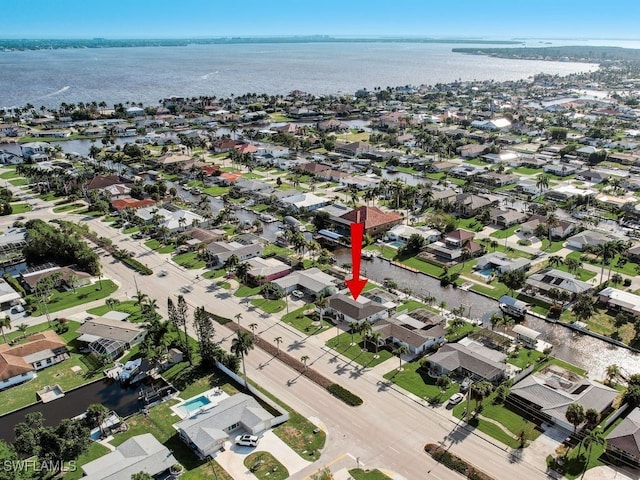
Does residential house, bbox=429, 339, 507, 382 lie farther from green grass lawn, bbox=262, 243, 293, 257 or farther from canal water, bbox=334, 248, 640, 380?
green grass lawn, bbox=262, 243, 293, 257

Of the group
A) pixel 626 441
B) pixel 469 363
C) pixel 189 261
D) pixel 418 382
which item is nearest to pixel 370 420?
pixel 418 382

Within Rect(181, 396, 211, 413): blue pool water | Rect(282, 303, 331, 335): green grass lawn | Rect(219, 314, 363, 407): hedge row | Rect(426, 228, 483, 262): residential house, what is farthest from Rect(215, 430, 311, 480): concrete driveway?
Rect(426, 228, 483, 262): residential house

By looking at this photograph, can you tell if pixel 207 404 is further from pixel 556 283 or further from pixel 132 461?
pixel 556 283

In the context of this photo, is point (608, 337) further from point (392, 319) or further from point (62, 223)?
point (62, 223)

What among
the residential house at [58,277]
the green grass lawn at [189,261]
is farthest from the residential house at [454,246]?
the residential house at [58,277]

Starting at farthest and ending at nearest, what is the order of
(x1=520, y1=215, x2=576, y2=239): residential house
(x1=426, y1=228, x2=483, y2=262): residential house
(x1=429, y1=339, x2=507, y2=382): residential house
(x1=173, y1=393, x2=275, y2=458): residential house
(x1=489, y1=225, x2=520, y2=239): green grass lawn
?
(x1=489, y1=225, x2=520, y2=239): green grass lawn
(x1=520, y1=215, x2=576, y2=239): residential house
(x1=426, y1=228, x2=483, y2=262): residential house
(x1=429, y1=339, x2=507, y2=382): residential house
(x1=173, y1=393, x2=275, y2=458): residential house

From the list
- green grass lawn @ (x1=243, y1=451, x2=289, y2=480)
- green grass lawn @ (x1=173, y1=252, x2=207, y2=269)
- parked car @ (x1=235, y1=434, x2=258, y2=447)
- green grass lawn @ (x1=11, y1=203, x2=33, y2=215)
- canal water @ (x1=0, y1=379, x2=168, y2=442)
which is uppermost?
green grass lawn @ (x1=11, y1=203, x2=33, y2=215)
